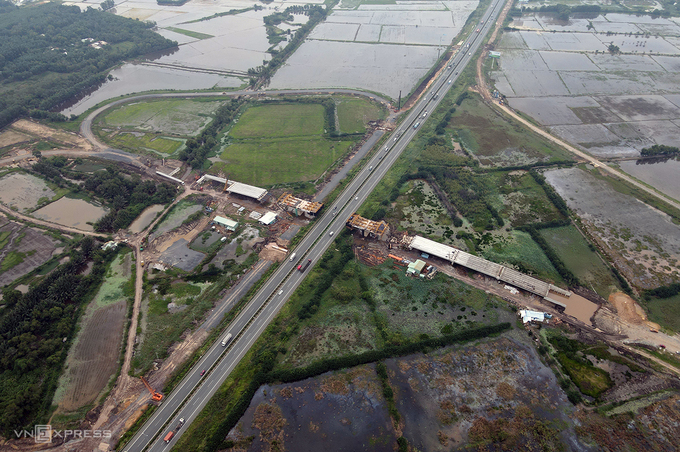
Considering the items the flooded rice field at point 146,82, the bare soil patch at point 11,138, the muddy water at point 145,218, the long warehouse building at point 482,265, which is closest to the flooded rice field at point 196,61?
the flooded rice field at point 146,82

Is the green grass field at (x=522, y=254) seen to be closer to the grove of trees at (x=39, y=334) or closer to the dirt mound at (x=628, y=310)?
the dirt mound at (x=628, y=310)

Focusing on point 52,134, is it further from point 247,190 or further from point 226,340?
point 226,340

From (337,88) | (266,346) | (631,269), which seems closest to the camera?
(266,346)

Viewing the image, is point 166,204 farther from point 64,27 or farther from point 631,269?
point 64,27

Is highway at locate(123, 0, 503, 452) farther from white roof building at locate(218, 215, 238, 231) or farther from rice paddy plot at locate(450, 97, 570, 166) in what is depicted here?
white roof building at locate(218, 215, 238, 231)

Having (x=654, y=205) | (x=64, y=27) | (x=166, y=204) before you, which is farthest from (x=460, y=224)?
(x=64, y=27)

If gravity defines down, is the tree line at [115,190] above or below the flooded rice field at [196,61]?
below

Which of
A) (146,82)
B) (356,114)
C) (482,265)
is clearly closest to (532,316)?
(482,265)
